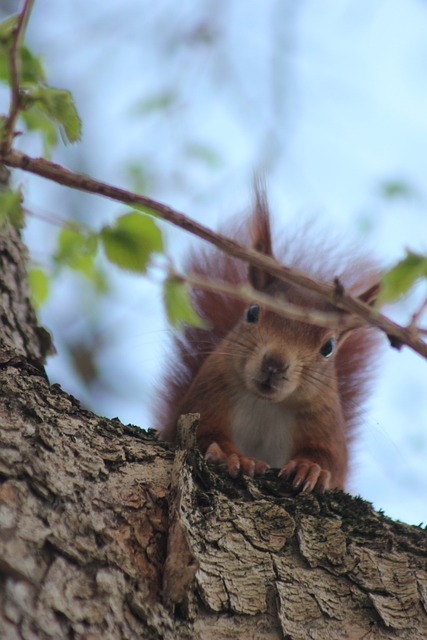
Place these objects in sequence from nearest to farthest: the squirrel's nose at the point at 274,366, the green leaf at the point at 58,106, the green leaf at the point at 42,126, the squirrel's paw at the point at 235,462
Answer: the green leaf at the point at 58,106, the green leaf at the point at 42,126, the squirrel's paw at the point at 235,462, the squirrel's nose at the point at 274,366

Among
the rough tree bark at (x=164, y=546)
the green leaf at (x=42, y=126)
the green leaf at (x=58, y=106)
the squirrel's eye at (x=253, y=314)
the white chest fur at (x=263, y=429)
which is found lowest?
the rough tree bark at (x=164, y=546)

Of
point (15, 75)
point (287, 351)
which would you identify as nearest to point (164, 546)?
point (15, 75)

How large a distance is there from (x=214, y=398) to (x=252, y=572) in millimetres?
1233

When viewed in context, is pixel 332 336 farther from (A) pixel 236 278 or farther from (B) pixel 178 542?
(B) pixel 178 542

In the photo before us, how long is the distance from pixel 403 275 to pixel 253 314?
5.57 ft

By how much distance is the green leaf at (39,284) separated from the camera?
76.1 inches

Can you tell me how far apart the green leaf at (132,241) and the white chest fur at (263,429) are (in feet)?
5.12

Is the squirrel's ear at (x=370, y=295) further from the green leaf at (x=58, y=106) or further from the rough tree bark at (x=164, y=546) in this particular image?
the green leaf at (x=58, y=106)

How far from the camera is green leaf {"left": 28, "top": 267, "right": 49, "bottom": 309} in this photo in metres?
1.93

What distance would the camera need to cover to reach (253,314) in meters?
2.75

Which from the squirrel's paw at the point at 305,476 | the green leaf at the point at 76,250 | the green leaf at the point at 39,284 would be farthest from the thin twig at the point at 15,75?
the squirrel's paw at the point at 305,476

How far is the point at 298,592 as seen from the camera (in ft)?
4.86

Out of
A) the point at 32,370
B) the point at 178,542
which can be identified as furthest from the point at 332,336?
the point at 178,542

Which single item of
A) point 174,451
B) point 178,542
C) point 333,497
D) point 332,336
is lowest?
point 178,542
